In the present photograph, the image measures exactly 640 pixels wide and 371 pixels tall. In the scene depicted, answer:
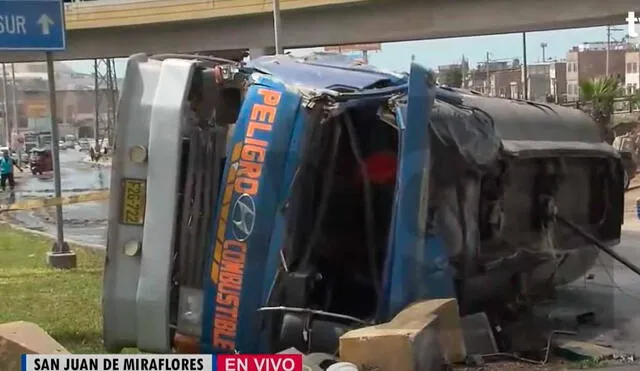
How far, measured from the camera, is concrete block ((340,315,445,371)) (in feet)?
14.5

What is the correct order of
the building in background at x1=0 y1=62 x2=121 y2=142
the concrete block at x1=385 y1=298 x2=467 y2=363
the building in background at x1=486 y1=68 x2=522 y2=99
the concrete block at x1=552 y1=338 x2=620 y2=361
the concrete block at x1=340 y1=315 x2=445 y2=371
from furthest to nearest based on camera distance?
the building in background at x1=0 y1=62 x2=121 y2=142, the building in background at x1=486 y1=68 x2=522 y2=99, the concrete block at x1=552 y1=338 x2=620 y2=361, the concrete block at x1=385 y1=298 x2=467 y2=363, the concrete block at x1=340 y1=315 x2=445 y2=371

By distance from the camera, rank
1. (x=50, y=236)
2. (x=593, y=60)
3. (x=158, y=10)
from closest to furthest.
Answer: (x=50, y=236) < (x=158, y=10) < (x=593, y=60)

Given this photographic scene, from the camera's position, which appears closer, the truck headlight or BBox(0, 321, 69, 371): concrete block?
BBox(0, 321, 69, 371): concrete block

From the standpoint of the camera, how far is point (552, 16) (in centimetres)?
2855

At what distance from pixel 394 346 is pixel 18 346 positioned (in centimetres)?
172

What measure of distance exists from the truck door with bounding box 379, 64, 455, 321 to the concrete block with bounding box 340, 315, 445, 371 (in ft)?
1.09

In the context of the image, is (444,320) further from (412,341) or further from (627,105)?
(627,105)

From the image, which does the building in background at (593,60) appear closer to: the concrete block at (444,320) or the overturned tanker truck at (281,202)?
the overturned tanker truck at (281,202)

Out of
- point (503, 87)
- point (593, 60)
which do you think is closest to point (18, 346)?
point (503, 87)

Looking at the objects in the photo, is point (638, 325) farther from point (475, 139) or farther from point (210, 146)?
point (210, 146)

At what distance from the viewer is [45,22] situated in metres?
10.6

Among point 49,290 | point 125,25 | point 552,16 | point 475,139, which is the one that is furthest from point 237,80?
point 125,25

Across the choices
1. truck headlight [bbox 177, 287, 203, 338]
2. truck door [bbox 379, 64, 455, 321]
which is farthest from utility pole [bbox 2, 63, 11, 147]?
truck door [bbox 379, 64, 455, 321]

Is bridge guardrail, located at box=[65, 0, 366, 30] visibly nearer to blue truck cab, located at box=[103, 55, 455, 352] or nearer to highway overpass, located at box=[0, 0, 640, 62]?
highway overpass, located at box=[0, 0, 640, 62]
